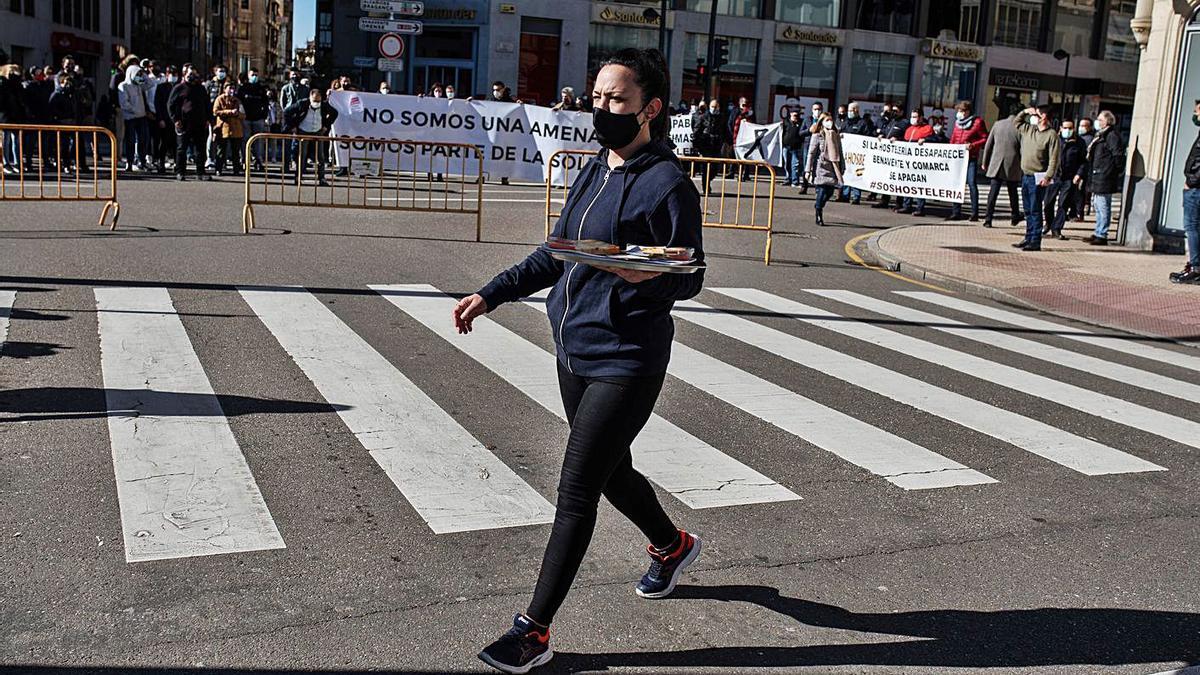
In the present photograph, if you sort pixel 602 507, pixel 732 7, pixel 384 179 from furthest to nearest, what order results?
pixel 732 7, pixel 384 179, pixel 602 507

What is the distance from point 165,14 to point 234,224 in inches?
2395

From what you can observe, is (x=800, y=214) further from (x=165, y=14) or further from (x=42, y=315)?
(x=165, y=14)

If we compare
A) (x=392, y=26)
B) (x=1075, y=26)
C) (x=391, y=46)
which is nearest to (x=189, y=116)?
(x=391, y=46)

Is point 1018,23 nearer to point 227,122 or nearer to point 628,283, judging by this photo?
point 227,122

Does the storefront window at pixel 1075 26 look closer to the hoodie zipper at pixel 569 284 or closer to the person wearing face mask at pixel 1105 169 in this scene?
the person wearing face mask at pixel 1105 169

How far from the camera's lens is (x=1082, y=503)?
5480 mm

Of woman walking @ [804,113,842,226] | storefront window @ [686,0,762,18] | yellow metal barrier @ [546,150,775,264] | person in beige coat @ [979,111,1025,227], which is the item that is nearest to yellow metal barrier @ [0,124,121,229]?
yellow metal barrier @ [546,150,775,264]

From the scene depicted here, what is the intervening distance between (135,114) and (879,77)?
36.2 meters

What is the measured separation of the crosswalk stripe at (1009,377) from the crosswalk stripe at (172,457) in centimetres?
422

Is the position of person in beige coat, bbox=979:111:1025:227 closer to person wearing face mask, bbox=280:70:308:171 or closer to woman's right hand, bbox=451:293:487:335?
person wearing face mask, bbox=280:70:308:171

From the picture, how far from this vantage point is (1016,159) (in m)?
18.9

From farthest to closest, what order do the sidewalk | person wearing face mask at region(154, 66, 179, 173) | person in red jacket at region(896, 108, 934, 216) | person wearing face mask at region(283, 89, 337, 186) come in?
person wearing face mask at region(283, 89, 337, 186) < person wearing face mask at region(154, 66, 179, 173) < person in red jacket at region(896, 108, 934, 216) < the sidewalk

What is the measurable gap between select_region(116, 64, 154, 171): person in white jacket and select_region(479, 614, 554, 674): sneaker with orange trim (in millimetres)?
20166

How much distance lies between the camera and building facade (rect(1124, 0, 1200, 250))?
53.1ft
